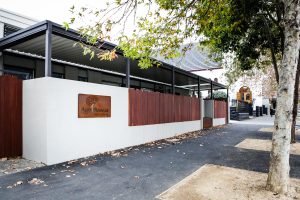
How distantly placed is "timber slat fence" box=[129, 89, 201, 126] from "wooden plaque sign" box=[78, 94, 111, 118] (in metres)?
1.57

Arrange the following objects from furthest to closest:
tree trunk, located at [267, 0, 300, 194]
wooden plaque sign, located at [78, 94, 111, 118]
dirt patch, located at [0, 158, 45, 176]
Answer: wooden plaque sign, located at [78, 94, 111, 118] → dirt patch, located at [0, 158, 45, 176] → tree trunk, located at [267, 0, 300, 194]

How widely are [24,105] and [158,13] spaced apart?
5.39 m

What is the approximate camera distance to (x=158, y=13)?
7449mm

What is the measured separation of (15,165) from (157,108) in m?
7.13

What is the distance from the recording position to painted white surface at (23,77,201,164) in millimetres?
6613

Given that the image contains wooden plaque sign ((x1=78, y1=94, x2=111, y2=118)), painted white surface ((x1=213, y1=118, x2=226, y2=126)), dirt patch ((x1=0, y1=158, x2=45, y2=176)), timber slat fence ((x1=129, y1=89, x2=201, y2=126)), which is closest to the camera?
dirt patch ((x1=0, y1=158, x2=45, y2=176))

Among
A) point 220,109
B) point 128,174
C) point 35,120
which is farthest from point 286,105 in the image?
point 220,109

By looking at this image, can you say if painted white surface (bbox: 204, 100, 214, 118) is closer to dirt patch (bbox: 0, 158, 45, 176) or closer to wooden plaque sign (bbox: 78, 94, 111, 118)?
wooden plaque sign (bbox: 78, 94, 111, 118)

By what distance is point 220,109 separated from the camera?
69.5 feet

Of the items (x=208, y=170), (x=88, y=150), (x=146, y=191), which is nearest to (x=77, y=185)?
(x=146, y=191)

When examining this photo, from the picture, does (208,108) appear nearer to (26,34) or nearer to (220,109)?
(220,109)

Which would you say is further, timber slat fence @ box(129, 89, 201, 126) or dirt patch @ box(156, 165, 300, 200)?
timber slat fence @ box(129, 89, 201, 126)

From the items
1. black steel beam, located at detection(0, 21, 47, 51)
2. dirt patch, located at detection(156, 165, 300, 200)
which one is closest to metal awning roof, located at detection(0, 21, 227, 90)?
black steel beam, located at detection(0, 21, 47, 51)

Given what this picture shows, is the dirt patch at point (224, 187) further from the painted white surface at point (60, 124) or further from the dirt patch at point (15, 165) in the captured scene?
the dirt patch at point (15, 165)
